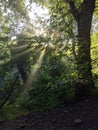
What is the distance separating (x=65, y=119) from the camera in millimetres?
5852

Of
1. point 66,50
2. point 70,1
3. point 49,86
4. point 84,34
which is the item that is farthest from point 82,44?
point 70,1

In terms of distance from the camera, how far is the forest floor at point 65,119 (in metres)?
5.42

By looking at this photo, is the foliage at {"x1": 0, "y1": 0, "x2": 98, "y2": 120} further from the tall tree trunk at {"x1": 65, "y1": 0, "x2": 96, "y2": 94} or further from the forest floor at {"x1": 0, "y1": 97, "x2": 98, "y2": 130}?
the forest floor at {"x1": 0, "y1": 97, "x2": 98, "y2": 130}

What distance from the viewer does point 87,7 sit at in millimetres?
8242

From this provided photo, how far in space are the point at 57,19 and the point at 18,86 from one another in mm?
2691

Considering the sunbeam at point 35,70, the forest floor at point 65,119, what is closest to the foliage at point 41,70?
the sunbeam at point 35,70

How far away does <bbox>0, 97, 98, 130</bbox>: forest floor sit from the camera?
5.42 meters

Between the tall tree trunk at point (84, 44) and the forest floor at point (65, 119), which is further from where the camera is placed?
the tall tree trunk at point (84, 44)

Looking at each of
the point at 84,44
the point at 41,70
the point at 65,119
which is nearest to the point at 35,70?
the point at 41,70

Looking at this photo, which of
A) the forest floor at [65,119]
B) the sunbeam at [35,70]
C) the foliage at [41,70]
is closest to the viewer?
the forest floor at [65,119]

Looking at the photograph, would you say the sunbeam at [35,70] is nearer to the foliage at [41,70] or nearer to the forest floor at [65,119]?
the foliage at [41,70]

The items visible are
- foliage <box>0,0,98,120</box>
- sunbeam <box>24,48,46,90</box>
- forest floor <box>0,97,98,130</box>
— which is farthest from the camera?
sunbeam <box>24,48,46,90</box>

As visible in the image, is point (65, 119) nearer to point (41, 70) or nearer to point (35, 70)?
point (41, 70)

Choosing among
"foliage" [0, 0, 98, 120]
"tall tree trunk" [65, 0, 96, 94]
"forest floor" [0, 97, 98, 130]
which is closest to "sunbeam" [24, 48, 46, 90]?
"foliage" [0, 0, 98, 120]
